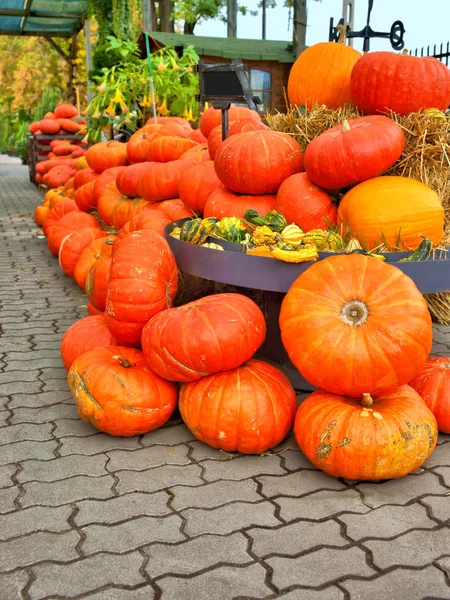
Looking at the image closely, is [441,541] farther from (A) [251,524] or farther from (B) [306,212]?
(B) [306,212]

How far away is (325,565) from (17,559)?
1.05 m

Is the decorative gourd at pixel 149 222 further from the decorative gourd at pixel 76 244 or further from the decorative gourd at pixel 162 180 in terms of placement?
the decorative gourd at pixel 76 244

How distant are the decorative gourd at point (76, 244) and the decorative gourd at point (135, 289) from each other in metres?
2.79

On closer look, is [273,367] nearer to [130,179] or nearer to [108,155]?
[130,179]

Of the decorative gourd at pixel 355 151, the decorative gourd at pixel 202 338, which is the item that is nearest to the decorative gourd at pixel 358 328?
the decorative gourd at pixel 202 338

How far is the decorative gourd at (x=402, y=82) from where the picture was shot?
11.9ft

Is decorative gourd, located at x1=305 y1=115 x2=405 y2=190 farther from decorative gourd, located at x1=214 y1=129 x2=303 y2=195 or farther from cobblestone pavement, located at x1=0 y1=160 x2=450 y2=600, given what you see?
cobblestone pavement, located at x1=0 y1=160 x2=450 y2=600

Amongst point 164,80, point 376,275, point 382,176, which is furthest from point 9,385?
point 164,80

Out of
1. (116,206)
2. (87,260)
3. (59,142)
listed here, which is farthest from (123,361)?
(59,142)

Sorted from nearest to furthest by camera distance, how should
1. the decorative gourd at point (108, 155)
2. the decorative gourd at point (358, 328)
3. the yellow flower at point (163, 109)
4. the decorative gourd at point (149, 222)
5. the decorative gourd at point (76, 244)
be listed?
the decorative gourd at point (358, 328) → the decorative gourd at point (149, 222) → the decorative gourd at point (76, 244) → the decorative gourd at point (108, 155) → the yellow flower at point (163, 109)

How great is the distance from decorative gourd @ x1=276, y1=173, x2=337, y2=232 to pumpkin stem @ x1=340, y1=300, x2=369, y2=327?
0.91 meters

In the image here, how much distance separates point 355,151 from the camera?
10.9 feet

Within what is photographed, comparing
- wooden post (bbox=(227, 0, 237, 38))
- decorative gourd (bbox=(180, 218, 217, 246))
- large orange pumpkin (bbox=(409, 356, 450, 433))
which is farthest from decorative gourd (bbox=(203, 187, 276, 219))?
wooden post (bbox=(227, 0, 237, 38))

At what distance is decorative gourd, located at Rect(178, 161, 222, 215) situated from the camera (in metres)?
4.34
